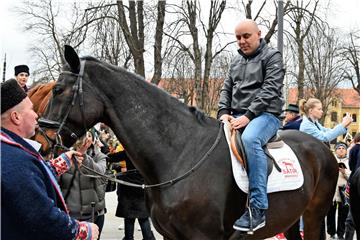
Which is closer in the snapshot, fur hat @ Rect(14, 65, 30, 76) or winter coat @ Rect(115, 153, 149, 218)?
fur hat @ Rect(14, 65, 30, 76)

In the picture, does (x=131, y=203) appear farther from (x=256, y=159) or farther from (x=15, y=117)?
(x=15, y=117)

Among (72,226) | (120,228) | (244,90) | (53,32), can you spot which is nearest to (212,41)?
(53,32)

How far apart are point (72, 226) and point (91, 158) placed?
13.0ft

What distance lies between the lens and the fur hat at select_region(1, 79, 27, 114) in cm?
251

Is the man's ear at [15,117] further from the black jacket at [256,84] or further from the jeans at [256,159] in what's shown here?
the black jacket at [256,84]

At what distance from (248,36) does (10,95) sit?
2994 millimetres

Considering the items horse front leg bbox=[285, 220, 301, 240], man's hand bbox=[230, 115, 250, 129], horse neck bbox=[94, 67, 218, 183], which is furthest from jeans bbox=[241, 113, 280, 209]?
horse front leg bbox=[285, 220, 301, 240]

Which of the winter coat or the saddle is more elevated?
the saddle

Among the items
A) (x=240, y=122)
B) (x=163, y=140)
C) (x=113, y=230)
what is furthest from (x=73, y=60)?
(x=113, y=230)

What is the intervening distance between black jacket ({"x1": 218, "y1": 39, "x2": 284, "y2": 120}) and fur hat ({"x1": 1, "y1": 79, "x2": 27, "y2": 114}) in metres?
2.66

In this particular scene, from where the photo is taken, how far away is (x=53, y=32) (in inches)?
1048

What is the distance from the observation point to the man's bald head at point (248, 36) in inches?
194

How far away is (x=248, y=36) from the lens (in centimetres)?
493

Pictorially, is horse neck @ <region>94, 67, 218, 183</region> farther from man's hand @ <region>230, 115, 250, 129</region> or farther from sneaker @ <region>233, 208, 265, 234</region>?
sneaker @ <region>233, 208, 265, 234</region>
